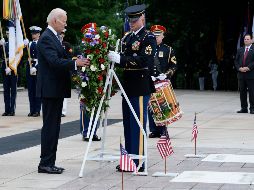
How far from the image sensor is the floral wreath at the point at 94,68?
10.5 meters

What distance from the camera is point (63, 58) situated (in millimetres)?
10805

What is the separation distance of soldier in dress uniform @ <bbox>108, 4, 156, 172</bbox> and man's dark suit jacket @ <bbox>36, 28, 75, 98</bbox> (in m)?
0.75

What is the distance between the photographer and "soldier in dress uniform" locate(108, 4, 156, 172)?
10672 millimetres

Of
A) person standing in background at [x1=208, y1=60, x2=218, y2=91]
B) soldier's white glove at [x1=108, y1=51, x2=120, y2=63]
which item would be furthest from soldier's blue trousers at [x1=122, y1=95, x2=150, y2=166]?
person standing in background at [x1=208, y1=60, x2=218, y2=91]

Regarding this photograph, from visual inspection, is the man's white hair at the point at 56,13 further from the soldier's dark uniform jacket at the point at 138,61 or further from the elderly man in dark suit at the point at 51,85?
the soldier's dark uniform jacket at the point at 138,61

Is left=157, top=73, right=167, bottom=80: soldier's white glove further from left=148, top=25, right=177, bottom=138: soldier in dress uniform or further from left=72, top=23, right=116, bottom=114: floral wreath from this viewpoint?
left=72, top=23, right=116, bottom=114: floral wreath

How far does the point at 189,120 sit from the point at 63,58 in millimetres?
8565

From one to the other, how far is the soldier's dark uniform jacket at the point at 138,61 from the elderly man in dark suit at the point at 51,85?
0.74 m

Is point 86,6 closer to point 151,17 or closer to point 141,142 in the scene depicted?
point 151,17

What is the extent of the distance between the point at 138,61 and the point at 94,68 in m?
0.56

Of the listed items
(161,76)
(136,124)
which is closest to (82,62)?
(136,124)

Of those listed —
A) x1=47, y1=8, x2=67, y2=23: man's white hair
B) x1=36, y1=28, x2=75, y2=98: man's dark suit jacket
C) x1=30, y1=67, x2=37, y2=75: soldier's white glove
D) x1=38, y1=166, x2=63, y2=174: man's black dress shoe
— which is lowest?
x1=38, y1=166, x2=63, y2=174: man's black dress shoe

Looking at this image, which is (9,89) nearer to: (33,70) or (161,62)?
(33,70)

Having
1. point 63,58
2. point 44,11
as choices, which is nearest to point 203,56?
point 44,11
